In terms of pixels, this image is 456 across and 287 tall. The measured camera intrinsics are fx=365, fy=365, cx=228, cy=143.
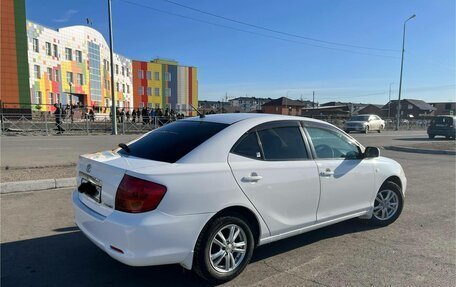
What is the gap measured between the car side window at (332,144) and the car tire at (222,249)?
4.50ft

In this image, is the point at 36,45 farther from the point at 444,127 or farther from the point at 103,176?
the point at 103,176

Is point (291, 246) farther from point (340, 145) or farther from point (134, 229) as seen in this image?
point (134, 229)

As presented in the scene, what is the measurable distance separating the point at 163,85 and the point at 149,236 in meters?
67.1

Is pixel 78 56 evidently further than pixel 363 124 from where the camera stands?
Yes

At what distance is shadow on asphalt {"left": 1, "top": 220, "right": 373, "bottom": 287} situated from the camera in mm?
3424

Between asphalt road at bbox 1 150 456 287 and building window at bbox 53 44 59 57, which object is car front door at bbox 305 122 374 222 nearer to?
asphalt road at bbox 1 150 456 287

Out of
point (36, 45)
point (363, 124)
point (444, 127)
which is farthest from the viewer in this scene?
point (36, 45)

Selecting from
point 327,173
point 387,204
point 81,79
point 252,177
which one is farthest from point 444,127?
point 81,79

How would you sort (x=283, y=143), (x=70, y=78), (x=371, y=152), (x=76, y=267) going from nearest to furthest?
(x=76, y=267) < (x=283, y=143) < (x=371, y=152) < (x=70, y=78)

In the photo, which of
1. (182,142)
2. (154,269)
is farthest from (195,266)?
(182,142)

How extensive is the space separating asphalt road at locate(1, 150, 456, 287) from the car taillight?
866mm

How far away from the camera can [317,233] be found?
4.80 meters

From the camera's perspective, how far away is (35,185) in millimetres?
6855

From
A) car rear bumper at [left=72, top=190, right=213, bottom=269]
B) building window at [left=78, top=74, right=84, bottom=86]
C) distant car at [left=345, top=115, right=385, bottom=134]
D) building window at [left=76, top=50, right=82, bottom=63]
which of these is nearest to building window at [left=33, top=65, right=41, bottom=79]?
building window at [left=78, top=74, right=84, bottom=86]
